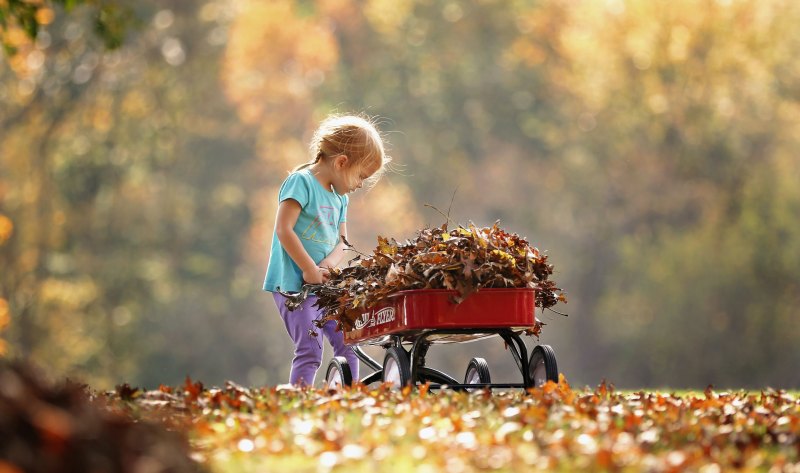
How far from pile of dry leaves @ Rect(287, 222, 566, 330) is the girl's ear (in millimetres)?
836

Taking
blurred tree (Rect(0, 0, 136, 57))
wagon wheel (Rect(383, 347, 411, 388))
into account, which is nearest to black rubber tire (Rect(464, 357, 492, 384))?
wagon wheel (Rect(383, 347, 411, 388))

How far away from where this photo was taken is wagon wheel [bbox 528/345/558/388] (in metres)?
8.53

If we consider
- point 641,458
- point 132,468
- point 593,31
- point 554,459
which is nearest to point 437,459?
point 554,459

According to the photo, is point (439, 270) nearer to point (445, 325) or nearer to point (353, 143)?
point (445, 325)

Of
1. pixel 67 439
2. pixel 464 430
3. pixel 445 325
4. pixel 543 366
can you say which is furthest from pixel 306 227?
pixel 67 439

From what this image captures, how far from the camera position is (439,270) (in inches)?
327

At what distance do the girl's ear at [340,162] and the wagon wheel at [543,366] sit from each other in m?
1.94

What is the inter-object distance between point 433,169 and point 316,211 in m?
31.4

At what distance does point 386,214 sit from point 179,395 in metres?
33.6

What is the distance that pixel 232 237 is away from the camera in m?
40.7

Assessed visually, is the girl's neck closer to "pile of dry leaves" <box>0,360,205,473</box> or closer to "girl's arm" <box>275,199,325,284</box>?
"girl's arm" <box>275,199,325,284</box>

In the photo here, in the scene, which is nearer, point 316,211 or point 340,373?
point 340,373

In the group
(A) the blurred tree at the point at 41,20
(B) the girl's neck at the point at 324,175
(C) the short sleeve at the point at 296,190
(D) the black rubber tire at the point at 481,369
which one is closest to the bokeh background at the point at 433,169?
(A) the blurred tree at the point at 41,20

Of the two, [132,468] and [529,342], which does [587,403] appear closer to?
[132,468]
